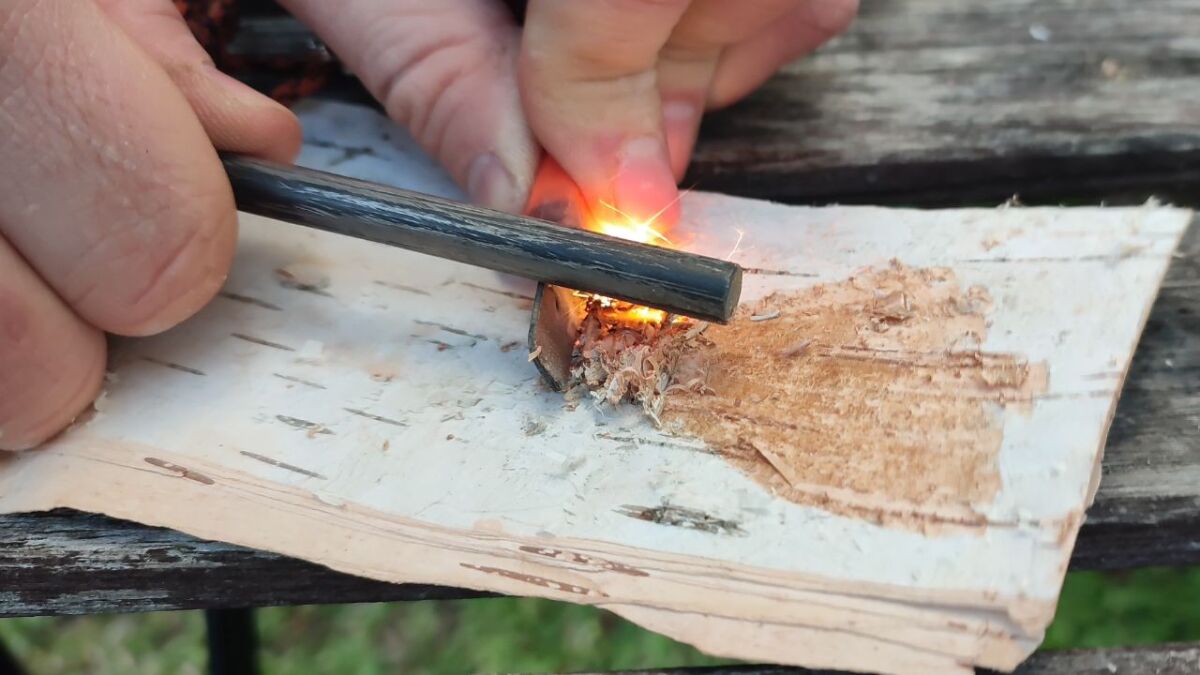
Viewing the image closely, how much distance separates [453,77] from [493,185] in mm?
144

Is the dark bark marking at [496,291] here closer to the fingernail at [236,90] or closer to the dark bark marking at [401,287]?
the dark bark marking at [401,287]

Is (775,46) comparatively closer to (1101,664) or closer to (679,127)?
(679,127)

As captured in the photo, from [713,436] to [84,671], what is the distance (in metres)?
1.56

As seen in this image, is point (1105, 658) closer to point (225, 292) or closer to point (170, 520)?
point (170, 520)

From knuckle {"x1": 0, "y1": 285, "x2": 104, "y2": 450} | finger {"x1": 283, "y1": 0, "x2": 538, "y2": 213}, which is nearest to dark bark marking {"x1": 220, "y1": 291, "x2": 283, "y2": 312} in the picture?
knuckle {"x1": 0, "y1": 285, "x2": 104, "y2": 450}

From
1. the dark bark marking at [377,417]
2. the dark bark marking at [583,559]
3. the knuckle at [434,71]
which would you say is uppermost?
the knuckle at [434,71]

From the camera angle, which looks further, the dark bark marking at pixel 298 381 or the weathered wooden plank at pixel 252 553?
the dark bark marking at pixel 298 381

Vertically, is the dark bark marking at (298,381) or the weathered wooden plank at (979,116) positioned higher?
the weathered wooden plank at (979,116)

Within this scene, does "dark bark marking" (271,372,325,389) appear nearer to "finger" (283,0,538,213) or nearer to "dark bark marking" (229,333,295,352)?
"dark bark marking" (229,333,295,352)

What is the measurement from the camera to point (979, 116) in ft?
4.17

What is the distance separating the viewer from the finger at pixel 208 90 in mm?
970

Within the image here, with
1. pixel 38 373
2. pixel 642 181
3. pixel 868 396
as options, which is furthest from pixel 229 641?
pixel 868 396

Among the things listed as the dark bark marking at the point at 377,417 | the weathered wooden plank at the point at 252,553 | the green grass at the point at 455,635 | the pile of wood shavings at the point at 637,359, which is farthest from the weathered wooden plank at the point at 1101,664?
the green grass at the point at 455,635

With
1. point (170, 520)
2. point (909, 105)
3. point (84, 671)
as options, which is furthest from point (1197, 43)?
point (84, 671)
